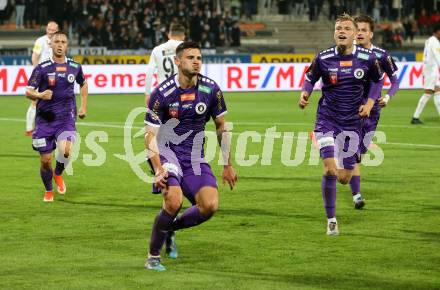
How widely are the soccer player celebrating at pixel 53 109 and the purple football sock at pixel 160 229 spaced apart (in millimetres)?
4882

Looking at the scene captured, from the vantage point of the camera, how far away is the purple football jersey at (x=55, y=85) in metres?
14.1

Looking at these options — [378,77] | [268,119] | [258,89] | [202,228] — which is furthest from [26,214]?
[258,89]

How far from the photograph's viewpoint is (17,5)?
43969 millimetres

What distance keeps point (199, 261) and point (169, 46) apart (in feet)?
22.8

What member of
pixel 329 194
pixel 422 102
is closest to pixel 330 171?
pixel 329 194

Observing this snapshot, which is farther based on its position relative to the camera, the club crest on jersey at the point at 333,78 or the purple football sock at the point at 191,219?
the club crest on jersey at the point at 333,78

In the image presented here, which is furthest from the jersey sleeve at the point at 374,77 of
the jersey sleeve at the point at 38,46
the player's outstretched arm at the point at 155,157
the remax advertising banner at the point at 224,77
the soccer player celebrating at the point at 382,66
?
the remax advertising banner at the point at 224,77

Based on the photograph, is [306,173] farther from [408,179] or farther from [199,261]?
[199,261]

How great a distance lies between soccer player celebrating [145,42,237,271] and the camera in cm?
930

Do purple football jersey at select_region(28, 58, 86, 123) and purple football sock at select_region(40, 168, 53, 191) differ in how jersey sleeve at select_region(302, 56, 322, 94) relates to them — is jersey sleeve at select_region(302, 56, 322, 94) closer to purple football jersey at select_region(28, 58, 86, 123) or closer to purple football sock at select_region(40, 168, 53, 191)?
purple football jersey at select_region(28, 58, 86, 123)

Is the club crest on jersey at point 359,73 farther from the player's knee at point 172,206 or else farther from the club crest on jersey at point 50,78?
the club crest on jersey at point 50,78

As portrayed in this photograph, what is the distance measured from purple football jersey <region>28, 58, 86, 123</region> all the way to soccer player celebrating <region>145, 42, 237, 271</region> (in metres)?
4.86

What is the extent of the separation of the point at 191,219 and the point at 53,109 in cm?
518

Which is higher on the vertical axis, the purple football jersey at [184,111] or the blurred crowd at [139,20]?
the purple football jersey at [184,111]
